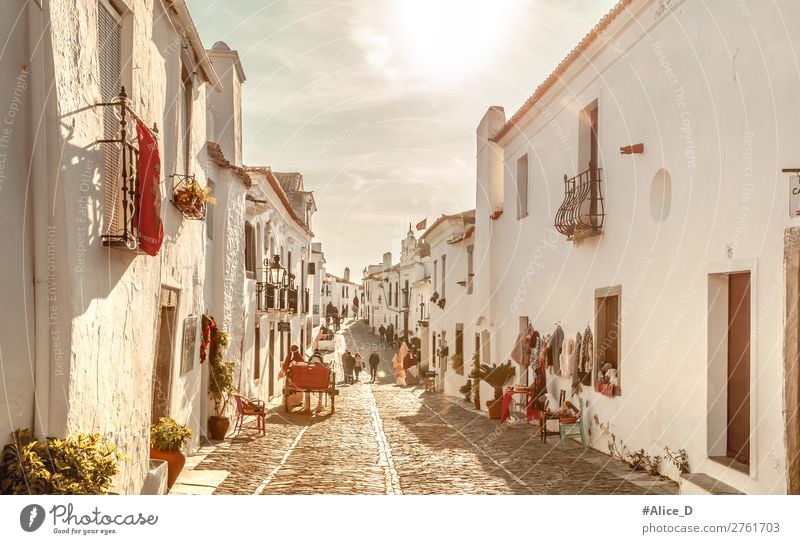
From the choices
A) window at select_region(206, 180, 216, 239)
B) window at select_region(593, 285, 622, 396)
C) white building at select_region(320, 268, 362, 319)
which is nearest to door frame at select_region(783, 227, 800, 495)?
window at select_region(593, 285, 622, 396)

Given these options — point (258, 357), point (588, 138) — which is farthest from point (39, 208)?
point (258, 357)

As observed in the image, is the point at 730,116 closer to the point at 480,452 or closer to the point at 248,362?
the point at 480,452

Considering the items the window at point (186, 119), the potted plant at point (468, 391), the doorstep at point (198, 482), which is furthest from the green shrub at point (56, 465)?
the potted plant at point (468, 391)

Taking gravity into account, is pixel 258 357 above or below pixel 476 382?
above

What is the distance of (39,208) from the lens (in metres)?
5.05

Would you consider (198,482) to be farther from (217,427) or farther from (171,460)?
(217,427)

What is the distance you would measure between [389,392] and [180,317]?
1579 centimetres

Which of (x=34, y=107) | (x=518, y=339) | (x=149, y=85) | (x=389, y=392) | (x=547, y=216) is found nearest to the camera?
(x=34, y=107)

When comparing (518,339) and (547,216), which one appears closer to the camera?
(547,216)

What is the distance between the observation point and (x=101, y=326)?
604cm

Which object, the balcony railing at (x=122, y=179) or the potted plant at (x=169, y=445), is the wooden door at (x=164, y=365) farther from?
the balcony railing at (x=122, y=179)

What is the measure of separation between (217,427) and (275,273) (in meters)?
7.26

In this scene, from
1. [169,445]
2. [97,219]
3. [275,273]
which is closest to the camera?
[97,219]
